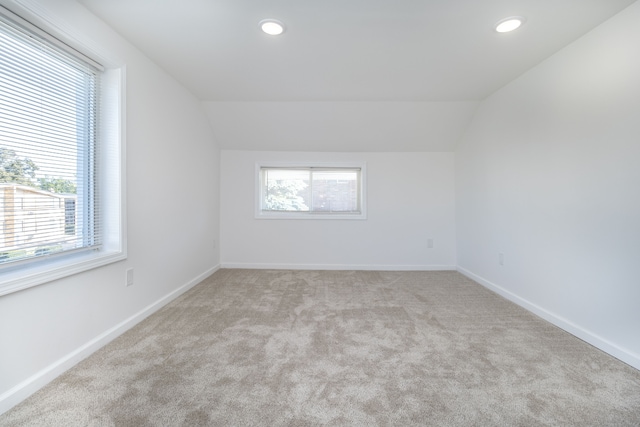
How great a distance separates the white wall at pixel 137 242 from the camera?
139cm

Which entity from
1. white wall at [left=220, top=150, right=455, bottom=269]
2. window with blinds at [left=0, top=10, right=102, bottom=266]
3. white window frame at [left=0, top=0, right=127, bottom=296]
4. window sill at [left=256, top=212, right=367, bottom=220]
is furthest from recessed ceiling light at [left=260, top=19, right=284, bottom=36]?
window sill at [left=256, top=212, right=367, bottom=220]

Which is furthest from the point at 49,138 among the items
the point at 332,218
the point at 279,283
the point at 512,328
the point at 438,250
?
the point at 438,250

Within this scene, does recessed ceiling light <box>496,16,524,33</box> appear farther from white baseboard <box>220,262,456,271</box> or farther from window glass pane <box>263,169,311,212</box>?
white baseboard <box>220,262,456,271</box>

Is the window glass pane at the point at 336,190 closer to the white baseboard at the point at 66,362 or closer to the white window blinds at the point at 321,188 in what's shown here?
the white window blinds at the point at 321,188

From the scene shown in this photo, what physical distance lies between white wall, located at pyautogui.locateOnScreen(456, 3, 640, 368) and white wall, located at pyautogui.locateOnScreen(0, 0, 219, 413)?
3.50 metres

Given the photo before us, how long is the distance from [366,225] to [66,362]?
347 cm

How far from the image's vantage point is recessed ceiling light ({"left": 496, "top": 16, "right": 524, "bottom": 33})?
175 cm

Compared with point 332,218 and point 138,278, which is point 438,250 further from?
point 138,278

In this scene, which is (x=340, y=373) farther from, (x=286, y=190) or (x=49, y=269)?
(x=286, y=190)

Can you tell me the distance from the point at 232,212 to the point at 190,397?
303 cm

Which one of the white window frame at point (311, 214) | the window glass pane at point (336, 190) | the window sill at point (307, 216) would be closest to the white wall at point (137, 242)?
the white window frame at point (311, 214)

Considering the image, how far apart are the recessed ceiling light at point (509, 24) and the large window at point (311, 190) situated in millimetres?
2491

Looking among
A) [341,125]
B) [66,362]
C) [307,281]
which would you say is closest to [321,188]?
[341,125]

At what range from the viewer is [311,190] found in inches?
165
